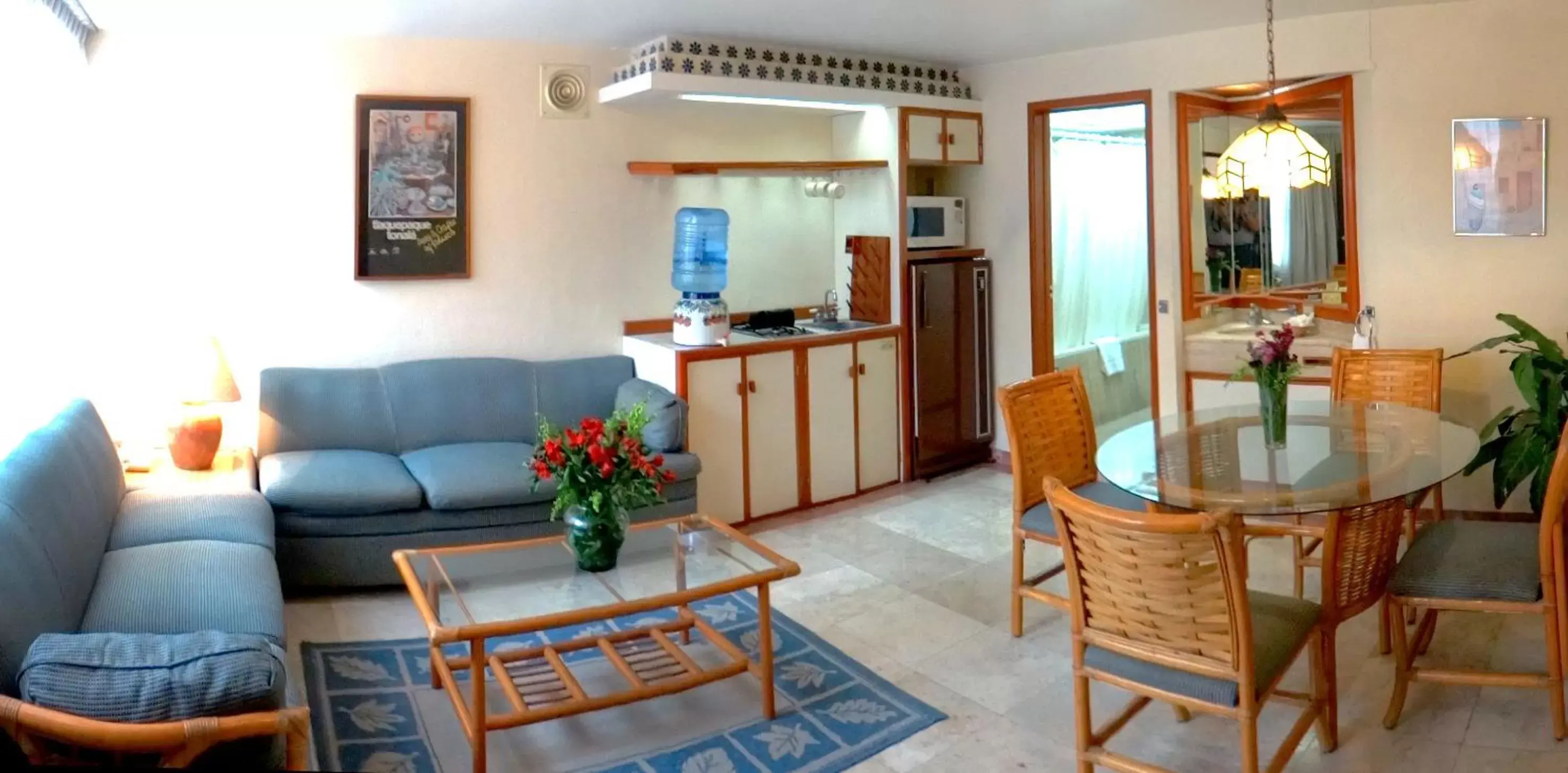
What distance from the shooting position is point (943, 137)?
5.95m

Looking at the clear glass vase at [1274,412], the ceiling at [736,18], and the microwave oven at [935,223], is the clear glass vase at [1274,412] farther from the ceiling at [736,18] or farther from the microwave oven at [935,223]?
the microwave oven at [935,223]

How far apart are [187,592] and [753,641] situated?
5.53ft

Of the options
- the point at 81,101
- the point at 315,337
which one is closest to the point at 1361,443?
the point at 315,337

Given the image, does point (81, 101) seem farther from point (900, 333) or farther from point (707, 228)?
point (900, 333)

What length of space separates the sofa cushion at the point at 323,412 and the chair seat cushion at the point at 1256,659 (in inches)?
126

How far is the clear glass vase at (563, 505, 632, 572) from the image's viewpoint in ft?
10.9

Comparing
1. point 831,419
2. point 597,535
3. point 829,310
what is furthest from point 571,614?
point 829,310

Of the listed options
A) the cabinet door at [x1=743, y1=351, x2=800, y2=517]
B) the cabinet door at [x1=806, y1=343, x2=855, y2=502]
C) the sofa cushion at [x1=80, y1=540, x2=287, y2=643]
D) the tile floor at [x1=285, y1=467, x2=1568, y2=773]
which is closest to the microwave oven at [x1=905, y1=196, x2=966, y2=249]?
the cabinet door at [x1=806, y1=343, x2=855, y2=502]

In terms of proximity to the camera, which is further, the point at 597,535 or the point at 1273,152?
the point at 1273,152

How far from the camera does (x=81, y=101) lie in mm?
4383

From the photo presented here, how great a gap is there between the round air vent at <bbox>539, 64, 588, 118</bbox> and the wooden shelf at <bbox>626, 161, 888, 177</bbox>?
0.35 meters

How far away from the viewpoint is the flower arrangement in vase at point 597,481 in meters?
3.29

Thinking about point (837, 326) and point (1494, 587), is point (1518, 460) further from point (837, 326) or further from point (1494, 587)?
point (837, 326)

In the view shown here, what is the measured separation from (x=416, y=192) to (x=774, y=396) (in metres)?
1.79
